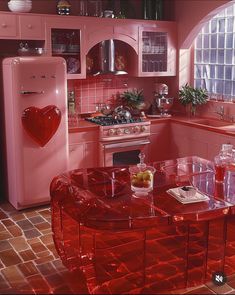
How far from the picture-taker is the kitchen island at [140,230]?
101 inches

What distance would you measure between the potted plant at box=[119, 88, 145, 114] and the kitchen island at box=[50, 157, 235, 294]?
2.21m

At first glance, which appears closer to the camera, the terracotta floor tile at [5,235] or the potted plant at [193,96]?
the terracotta floor tile at [5,235]

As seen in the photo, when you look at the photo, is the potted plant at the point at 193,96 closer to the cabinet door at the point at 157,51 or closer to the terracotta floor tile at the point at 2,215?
the cabinet door at the point at 157,51

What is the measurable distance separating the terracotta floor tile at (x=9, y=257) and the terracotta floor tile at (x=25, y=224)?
499 millimetres

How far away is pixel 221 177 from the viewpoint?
3115 mm

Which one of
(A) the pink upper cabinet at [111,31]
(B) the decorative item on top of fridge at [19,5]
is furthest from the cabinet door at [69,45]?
(B) the decorative item on top of fridge at [19,5]

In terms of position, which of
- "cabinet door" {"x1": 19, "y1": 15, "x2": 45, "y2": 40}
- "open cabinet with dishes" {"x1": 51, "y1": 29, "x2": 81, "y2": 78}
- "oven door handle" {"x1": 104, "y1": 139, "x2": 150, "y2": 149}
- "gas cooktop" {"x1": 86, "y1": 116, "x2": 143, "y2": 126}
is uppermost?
"cabinet door" {"x1": 19, "y1": 15, "x2": 45, "y2": 40}

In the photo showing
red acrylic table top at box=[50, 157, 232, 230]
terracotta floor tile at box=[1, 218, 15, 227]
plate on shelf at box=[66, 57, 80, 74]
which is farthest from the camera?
plate on shelf at box=[66, 57, 80, 74]

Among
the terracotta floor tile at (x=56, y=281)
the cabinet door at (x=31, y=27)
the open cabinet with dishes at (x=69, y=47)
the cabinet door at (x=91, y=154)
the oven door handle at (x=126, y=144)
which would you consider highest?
the cabinet door at (x=31, y=27)

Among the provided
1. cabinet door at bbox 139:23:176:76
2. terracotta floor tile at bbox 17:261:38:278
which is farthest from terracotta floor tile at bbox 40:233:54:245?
cabinet door at bbox 139:23:176:76

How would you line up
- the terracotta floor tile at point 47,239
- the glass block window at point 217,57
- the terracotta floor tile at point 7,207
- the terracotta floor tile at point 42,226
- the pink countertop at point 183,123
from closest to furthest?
the terracotta floor tile at point 47,239
the terracotta floor tile at point 42,226
the terracotta floor tile at point 7,207
the pink countertop at point 183,123
the glass block window at point 217,57

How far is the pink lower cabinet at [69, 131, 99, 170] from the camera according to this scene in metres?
4.91

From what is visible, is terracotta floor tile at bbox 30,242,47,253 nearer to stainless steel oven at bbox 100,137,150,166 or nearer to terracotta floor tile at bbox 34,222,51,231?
terracotta floor tile at bbox 34,222,51,231

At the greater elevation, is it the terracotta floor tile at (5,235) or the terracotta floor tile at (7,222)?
the terracotta floor tile at (7,222)
